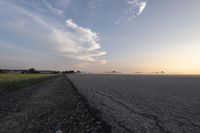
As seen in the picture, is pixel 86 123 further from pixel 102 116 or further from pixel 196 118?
pixel 196 118

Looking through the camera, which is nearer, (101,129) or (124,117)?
(101,129)

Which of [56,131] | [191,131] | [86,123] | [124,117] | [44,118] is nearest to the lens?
[191,131]

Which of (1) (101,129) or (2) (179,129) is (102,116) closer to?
(1) (101,129)

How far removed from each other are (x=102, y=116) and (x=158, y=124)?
6.62ft

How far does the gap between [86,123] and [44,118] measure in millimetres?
1927

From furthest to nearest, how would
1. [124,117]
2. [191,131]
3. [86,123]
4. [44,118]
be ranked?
1. [44,118]
2. [124,117]
3. [86,123]
4. [191,131]

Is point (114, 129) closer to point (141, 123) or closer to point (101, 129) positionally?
point (101, 129)

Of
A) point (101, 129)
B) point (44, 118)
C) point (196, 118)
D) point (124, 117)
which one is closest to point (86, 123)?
point (101, 129)

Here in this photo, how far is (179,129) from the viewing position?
5.93 metres

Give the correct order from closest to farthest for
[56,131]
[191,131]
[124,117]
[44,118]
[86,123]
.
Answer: [191,131] → [56,131] → [86,123] → [124,117] → [44,118]

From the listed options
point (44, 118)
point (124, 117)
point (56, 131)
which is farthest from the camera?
point (44, 118)

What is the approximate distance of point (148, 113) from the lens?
808 cm

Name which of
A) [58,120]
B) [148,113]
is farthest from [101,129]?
[148,113]

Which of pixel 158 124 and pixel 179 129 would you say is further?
pixel 158 124
